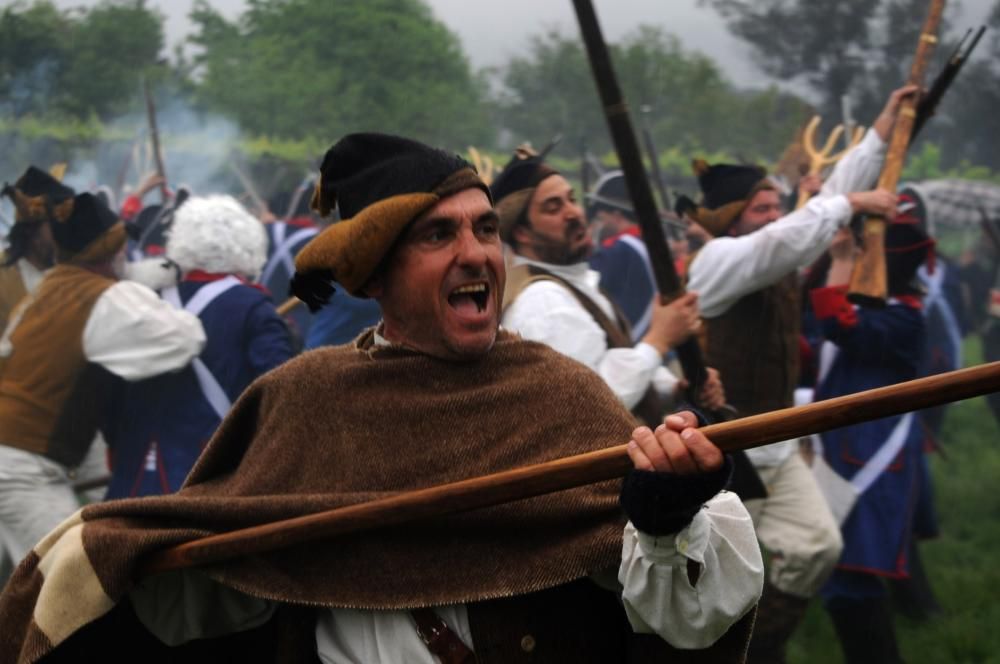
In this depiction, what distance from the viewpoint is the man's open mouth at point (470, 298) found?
2.78m

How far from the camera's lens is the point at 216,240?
21.6ft

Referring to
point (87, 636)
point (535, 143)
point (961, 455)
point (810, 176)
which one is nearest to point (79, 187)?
point (535, 143)

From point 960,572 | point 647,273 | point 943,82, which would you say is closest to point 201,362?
point 943,82

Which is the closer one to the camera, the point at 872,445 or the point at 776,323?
the point at 776,323

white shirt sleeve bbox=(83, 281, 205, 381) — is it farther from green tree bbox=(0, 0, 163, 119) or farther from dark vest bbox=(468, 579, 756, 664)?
green tree bbox=(0, 0, 163, 119)

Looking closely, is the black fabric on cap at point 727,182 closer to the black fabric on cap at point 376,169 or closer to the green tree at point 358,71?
the black fabric on cap at point 376,169

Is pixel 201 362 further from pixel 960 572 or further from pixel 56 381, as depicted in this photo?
pixel 960 572

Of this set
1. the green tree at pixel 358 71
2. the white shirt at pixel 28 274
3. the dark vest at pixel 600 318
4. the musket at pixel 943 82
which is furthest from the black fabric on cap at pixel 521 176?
the green tree at pixel 358 71

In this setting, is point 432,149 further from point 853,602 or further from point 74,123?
point 74,123

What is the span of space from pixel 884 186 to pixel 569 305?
1.47 m

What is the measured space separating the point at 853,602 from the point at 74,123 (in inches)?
442

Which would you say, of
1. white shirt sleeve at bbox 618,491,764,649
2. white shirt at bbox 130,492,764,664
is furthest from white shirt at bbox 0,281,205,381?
white shirt sleeve at bbox 618,491,764,649

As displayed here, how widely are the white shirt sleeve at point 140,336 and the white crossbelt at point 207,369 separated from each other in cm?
7

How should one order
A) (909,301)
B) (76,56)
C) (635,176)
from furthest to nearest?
(76,56) → (909,301) → (635,176)
